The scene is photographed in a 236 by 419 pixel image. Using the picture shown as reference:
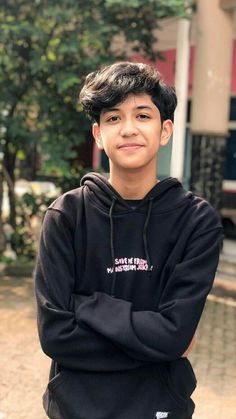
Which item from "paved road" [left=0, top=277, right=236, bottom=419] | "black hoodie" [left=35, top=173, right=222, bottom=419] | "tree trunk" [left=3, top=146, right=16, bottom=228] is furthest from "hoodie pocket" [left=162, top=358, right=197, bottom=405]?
"tree trunk" [left=3, top=146, right=16, bottom=228]

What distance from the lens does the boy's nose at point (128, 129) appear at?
5.17ft

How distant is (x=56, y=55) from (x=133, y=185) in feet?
15.8

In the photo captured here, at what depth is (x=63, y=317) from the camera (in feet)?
5.13

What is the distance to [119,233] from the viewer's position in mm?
1650

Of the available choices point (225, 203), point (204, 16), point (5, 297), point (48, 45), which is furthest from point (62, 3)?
point (225, 203)

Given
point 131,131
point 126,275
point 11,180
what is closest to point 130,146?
point 131,131

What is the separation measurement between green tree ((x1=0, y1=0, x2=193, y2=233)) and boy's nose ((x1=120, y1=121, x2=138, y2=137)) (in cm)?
433

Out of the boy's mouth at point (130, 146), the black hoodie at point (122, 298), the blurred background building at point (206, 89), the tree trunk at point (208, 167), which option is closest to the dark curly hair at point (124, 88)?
the boy's mouth at point (130, 146)

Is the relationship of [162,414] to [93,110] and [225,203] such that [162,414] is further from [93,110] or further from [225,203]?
[225,203]

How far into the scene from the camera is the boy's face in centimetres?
160

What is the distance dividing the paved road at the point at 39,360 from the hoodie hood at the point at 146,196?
2189 millimetres

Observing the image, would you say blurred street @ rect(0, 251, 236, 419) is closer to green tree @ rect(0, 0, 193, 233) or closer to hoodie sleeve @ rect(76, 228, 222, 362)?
green tree @ rect(0, 0, 193, 233)

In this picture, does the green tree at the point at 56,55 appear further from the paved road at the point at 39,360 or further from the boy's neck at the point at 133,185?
the boy's neck at the point at 133,185

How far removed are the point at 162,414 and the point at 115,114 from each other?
876 mm
